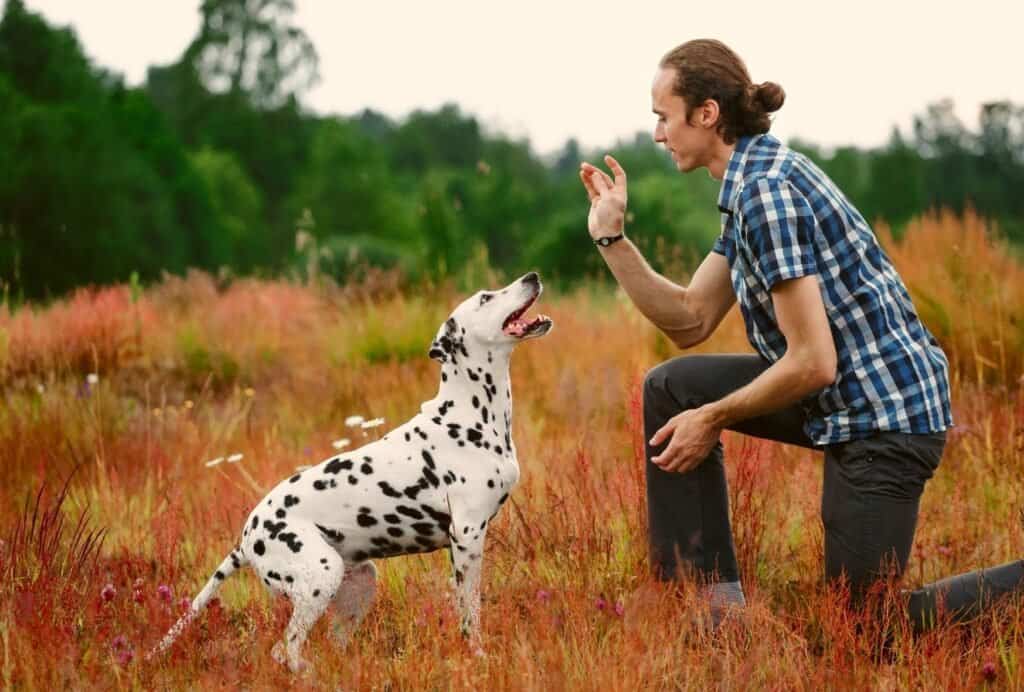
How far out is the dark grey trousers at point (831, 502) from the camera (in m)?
3.71

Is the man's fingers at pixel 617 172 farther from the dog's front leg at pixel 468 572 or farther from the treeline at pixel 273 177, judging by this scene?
the treeline at pixel 273 177

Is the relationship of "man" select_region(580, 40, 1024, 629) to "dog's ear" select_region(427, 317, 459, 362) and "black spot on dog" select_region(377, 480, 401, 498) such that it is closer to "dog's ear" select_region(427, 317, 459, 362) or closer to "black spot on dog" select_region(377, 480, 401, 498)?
"dog's ear" select_region(427, 317, 459, 362)

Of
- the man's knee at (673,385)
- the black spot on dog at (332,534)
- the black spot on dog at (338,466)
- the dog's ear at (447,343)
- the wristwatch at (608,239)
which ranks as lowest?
the black spot on dog at (332,534)

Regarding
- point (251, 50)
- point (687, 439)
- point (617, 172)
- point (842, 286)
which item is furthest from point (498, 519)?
point (251, 50)

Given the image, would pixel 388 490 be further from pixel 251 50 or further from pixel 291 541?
pixel 251 50

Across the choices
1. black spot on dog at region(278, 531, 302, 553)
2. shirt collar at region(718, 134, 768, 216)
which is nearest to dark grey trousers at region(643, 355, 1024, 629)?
shirt collar at region(718, 134, 768, 216)

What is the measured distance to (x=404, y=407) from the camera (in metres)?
7.20

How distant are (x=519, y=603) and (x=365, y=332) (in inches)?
200

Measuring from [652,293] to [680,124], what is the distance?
689mm

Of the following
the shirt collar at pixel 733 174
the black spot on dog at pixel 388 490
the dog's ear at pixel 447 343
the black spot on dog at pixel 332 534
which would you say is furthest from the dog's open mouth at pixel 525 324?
the black spot on dog at pixel 332 534

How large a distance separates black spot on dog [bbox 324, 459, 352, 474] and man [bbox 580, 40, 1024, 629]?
103 centimetres

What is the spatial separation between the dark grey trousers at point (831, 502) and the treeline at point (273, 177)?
6797 millimetres

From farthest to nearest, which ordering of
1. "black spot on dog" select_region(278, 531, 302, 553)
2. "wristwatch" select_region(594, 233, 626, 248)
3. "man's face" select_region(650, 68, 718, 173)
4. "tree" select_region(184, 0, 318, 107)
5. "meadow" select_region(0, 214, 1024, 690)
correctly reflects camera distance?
"tree" select_region(184, 0, 318, 107) → "wristwatch" select_region(594, 233, 626, 248) → "man's face" select_region(650, 68, 718, 173) → "black spot on dog" select_region(278, 531, 302, 553) → "meadow" select_region(0, 214, 1024, 690)

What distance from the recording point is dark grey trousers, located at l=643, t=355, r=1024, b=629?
3705mm
